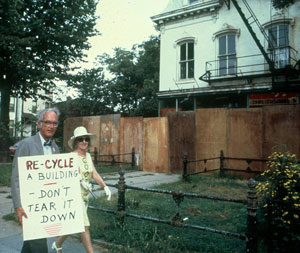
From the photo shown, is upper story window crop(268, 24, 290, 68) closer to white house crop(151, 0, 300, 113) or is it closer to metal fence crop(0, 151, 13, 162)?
white house crop(151, 0, 300, 113)

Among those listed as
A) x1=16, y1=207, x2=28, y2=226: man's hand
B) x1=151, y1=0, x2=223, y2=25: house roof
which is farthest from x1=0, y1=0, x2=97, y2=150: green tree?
x1=16, y1=207, x2=28, y2=226: man's hand

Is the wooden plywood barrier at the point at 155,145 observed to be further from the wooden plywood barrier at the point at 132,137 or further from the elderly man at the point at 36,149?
the elderly man at the point at 36,149

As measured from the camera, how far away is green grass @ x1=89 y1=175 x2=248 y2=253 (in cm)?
459

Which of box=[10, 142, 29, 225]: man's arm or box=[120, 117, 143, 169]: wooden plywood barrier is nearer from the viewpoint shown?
box=[10, 142, 29, 225]: man's arm

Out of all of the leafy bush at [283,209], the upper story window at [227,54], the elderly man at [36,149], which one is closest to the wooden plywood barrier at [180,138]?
the upper story window at [227,54]

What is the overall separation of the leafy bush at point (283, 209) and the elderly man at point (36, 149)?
2.98m

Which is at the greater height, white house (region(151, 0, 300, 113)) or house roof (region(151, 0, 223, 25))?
house roof (region(151, 0, 223, 25))

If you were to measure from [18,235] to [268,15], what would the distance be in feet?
51.4

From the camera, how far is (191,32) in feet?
61.0

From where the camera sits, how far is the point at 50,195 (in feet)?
11.1

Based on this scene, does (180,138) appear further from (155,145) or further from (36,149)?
A: (36,149)

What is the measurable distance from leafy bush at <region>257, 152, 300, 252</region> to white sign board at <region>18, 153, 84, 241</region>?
2.57m

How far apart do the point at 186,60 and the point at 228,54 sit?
9.22 ft

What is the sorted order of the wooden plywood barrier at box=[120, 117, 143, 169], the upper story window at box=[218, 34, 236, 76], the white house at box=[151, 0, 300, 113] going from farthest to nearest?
the upper story window at box=[218, 34, 236, 76], the white house at box=[151, 0, 300, 113], the wooden plywood barrier at box=[120, 117, 143, 169]
